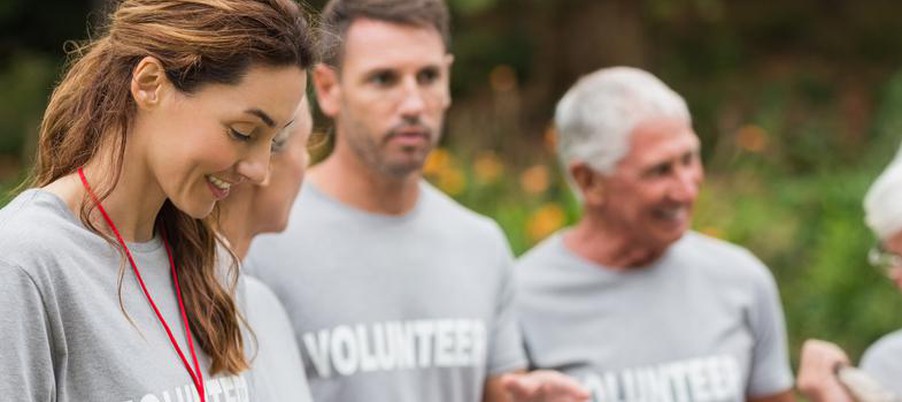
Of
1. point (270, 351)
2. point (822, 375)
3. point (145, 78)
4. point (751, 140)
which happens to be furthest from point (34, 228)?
point (751, 140)

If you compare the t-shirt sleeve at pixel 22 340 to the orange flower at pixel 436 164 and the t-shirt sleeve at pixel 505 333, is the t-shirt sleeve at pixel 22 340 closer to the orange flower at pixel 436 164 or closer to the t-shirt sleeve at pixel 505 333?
the t-shirt sleeve at pixel 505 333

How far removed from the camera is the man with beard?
3.61m

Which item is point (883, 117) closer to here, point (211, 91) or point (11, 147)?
point (11, 147)

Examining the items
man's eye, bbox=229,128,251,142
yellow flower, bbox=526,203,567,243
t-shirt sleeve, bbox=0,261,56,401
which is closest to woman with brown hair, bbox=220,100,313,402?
man's eye, bbox=229,128,251,142

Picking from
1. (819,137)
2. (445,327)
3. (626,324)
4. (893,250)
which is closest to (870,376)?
(893,250)

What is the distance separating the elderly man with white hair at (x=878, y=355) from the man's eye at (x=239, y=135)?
6.44 ft

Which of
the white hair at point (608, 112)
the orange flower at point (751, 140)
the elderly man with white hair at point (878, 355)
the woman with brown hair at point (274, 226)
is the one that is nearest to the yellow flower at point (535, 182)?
the orange flower at point (751, 140)

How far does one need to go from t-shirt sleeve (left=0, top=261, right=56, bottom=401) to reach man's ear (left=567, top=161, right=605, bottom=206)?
2349mm

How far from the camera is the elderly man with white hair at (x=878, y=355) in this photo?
3836 millimetres

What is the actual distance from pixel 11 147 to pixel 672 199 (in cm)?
856

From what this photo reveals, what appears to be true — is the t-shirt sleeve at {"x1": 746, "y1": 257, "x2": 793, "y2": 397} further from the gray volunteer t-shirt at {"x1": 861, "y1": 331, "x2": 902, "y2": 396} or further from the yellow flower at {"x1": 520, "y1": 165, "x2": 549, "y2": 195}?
the yellow flower at {"x1": 520, "y1": 165, "x2": 549, "y2": 195}

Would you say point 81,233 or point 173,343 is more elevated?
point 81,233

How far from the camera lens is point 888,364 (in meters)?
4.02

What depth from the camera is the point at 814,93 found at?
1270 cm
